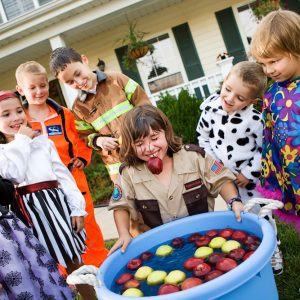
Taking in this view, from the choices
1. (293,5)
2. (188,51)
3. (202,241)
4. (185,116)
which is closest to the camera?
(202,241)

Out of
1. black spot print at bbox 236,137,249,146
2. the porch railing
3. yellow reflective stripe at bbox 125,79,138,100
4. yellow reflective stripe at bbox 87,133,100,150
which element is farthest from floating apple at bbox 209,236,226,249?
the porch railing

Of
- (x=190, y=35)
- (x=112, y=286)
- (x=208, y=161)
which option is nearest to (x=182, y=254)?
(x=112, y=286)

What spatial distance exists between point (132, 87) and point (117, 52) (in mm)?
8227

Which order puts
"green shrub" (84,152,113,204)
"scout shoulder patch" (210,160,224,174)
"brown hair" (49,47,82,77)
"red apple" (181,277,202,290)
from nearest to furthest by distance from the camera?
1. "red apple" (181,277,202,290)
2. "scout shoulder patch" (210,160,224,174)
3. "brown hair" (49,47,82,77)
4. "green shrub" (84,152,113,204)

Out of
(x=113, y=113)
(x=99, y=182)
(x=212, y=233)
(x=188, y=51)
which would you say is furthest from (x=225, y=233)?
(x=188, y=51)

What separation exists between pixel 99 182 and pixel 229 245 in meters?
6.13

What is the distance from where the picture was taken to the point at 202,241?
5.85ft

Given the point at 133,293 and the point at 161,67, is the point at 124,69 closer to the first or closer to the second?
the point at 161,67

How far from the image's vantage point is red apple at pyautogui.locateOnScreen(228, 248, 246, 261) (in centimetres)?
150

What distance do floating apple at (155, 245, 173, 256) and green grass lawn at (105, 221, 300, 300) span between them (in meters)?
0.85

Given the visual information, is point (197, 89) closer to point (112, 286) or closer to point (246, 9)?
point (246, 9)

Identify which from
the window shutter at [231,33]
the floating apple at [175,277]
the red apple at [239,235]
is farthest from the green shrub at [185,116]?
the floating apple at [175,277]

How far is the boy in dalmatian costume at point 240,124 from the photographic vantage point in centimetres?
230

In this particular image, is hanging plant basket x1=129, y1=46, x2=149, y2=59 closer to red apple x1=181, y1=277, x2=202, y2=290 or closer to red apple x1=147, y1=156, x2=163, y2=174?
red apple x1=147, y1=156, x2=163, y2=174
